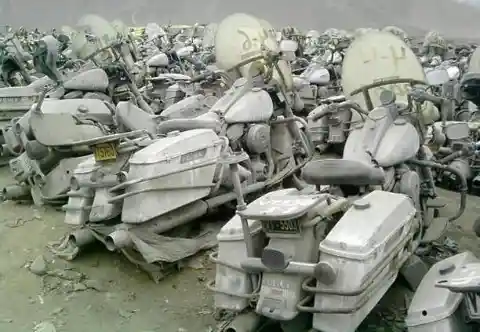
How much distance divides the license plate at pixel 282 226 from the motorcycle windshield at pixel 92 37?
24.7 feet

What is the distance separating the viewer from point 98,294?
4.54 metres

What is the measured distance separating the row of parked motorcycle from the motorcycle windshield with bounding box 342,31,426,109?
0.03 ft

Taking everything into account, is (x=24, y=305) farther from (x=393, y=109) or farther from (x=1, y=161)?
(x=1, y=161)

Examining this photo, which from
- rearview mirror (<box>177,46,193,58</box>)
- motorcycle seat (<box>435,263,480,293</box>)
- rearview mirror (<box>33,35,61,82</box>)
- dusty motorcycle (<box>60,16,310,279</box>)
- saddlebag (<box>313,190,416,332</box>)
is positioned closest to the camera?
motorcycle seat (<box>435,263,480,293</box>)

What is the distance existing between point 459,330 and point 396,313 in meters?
0.92

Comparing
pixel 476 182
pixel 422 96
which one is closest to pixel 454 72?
pixel 476 182

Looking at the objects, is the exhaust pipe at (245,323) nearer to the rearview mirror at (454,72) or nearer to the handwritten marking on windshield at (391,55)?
the handwritten marking on windshield at (391,55)

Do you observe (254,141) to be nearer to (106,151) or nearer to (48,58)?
(106,151)

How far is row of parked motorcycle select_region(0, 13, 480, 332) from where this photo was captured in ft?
10.5

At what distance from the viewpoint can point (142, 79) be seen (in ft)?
34.5

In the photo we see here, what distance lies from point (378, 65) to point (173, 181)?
5.84 ft

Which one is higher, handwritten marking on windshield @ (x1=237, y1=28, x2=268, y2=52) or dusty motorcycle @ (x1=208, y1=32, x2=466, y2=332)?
handwritten marking on windshield @ (x1=237, y1=28, x2=268, y2=52)

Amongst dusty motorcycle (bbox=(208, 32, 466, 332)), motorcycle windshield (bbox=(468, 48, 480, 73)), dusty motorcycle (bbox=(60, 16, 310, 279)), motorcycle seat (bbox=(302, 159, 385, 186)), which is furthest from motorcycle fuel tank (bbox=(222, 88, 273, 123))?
motorcycle seat (bbox=(302, 159, 385, 186))

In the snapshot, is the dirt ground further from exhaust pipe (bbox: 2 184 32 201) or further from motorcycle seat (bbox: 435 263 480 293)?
motorcycle seat (bbox: 435 263 480 293)
